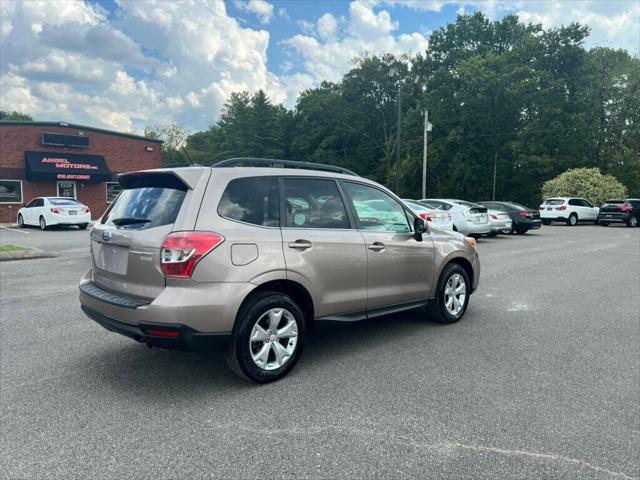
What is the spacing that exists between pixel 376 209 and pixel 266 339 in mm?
1878

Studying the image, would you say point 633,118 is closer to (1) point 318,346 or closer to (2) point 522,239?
(2) point 522,239

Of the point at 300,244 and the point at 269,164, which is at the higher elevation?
the point at 269,164

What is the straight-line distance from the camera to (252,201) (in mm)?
3889

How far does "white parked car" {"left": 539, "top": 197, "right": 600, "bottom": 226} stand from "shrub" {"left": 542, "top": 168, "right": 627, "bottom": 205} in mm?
5546

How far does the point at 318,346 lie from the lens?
4816 millimetres

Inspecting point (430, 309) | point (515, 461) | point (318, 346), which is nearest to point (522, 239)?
point (430, 309)

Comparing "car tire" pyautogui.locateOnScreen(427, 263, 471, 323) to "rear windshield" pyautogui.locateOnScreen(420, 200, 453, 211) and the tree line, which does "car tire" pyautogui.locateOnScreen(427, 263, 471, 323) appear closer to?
"rear windshield" pyautogui.locateOnScreen(420, 200, 453, 211)

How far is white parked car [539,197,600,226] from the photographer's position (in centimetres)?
2573

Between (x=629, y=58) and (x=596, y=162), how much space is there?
12.8 m

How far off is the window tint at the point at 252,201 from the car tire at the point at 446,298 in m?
2.45

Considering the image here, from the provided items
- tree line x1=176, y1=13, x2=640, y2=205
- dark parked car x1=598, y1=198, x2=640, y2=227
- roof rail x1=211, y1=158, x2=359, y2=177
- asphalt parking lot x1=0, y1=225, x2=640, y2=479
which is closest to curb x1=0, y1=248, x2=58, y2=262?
asphalt parking lot x1=0, y1=225, x2=640, y2=479

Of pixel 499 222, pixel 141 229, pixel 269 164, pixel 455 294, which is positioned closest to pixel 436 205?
pixel 499 222

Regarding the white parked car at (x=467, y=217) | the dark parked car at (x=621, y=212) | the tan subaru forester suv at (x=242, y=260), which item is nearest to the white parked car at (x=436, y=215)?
the white parked car at (x=467, y=217)

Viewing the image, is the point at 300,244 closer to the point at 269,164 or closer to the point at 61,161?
the point at 269,164
